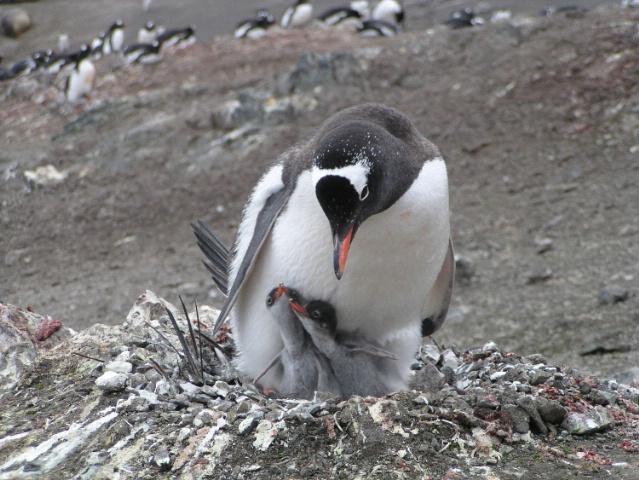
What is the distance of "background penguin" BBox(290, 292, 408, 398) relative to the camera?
325 centimetres

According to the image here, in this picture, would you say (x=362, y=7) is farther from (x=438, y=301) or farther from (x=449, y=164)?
(x=438, y=301)

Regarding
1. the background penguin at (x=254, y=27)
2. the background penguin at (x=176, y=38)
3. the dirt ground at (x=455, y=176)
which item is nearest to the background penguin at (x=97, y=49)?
the background penguin at (x=176, y=38)

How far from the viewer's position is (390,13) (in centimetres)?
1555

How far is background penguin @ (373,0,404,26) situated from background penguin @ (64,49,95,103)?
534 cm

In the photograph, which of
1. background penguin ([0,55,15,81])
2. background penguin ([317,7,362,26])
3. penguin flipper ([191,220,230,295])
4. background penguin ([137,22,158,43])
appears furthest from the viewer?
background penguin ([137,22,158,43])

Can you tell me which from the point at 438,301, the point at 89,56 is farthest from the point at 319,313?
the point at 89,56

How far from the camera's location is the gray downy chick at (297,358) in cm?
326

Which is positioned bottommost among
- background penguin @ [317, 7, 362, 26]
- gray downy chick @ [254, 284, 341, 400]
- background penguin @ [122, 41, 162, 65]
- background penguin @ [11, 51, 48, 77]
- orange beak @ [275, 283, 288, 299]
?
background penguin @ [11, 51, 48, 77]

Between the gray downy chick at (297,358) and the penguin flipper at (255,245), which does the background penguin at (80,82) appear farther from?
the gray downy chick at (297,358)

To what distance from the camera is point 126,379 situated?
3115 millimetres

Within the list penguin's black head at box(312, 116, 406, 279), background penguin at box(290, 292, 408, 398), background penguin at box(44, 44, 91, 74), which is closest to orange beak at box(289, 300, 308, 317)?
background penguin at box(290, 292, 408, 398)

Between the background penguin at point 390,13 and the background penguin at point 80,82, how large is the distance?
17.5ft

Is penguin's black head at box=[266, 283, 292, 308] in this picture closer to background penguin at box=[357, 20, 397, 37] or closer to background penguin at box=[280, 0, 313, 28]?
background penguin at box=[357, 20, 397, 37]

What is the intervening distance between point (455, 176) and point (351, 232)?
17.7ft
